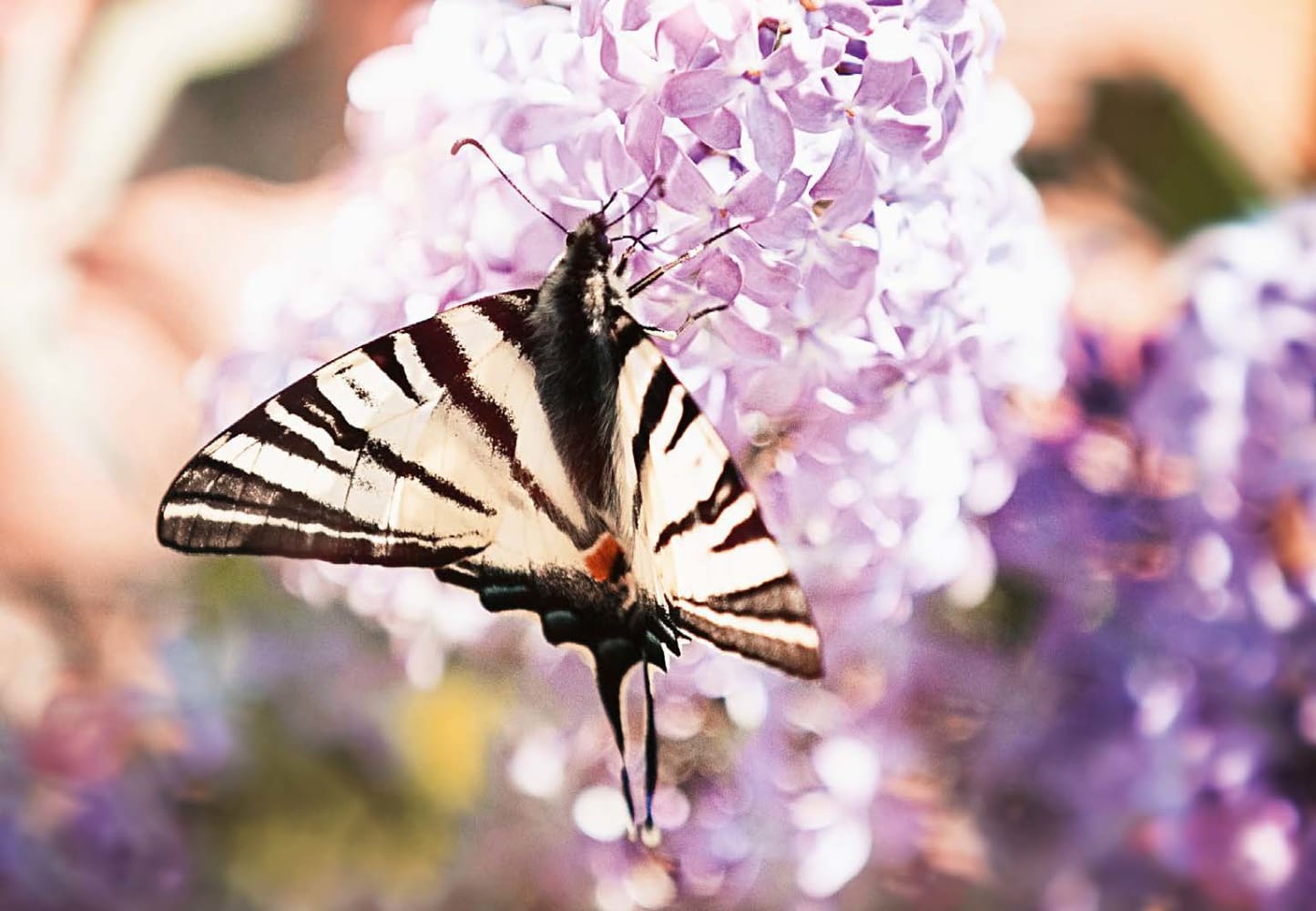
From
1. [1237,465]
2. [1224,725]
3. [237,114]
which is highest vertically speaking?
[237,114]

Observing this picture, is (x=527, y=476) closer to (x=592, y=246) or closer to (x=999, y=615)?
(x=592, y=246)

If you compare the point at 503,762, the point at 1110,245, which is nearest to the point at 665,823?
the point at 503,762

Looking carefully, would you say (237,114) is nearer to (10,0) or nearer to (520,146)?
(10,0)

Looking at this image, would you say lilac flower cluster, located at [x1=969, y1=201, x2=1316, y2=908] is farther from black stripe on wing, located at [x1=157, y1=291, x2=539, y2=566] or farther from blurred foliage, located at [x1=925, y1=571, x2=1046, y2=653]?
black stripe on wing, located at [x1=157, y1=291, x2=539, y2=566]

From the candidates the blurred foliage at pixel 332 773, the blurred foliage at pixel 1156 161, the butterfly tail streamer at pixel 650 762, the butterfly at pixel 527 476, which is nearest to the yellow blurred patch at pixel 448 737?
the blurred foliage at pixel 332 773

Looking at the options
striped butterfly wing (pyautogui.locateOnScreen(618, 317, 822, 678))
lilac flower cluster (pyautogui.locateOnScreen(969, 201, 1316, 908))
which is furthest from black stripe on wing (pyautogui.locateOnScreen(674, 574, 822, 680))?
lilac flower cluster (pyautogui.locateOnScreen(969, 201, 1316, 908))

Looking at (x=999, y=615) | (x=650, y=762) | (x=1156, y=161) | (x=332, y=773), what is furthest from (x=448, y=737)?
(x=1156, y=161)
